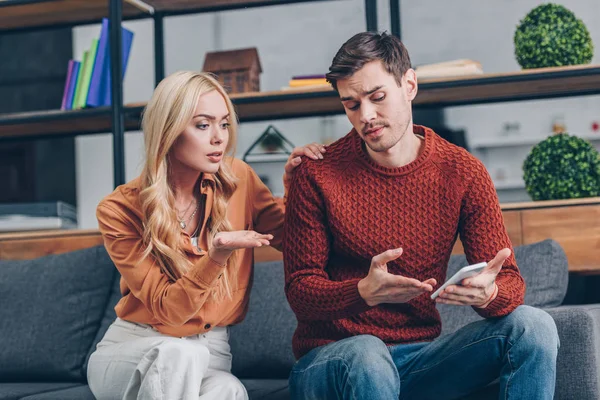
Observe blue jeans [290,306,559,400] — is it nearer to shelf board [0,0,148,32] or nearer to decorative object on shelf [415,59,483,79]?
decorative object on shelf [415,59,483,79]

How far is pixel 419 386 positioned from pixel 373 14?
1398mm

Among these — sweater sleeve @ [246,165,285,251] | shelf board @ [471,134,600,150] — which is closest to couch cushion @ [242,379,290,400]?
sweater sleeve @ [246,165,285,251]

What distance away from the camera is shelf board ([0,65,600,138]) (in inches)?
105

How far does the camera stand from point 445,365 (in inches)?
68.4

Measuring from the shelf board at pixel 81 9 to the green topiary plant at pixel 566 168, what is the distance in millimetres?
1133

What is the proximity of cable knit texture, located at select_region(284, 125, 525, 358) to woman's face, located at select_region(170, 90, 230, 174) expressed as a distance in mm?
223

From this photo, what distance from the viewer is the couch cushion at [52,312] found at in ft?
8.26

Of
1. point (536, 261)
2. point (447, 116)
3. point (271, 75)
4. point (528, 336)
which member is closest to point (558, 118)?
point (447, 116)

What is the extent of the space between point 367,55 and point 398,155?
255mm

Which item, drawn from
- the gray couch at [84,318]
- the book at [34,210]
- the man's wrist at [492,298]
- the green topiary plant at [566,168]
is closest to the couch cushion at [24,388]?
the gray couch at [84,318]

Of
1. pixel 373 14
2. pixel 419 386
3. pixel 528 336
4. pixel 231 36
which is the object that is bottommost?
pixel 419 386

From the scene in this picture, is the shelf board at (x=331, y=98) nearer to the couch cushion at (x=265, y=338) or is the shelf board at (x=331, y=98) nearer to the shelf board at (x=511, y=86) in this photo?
the shelf board at (x=511, y=86)

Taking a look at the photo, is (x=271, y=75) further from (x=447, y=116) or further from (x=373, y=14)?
(x=373, y=14)

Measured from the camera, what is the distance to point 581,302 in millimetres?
2750
